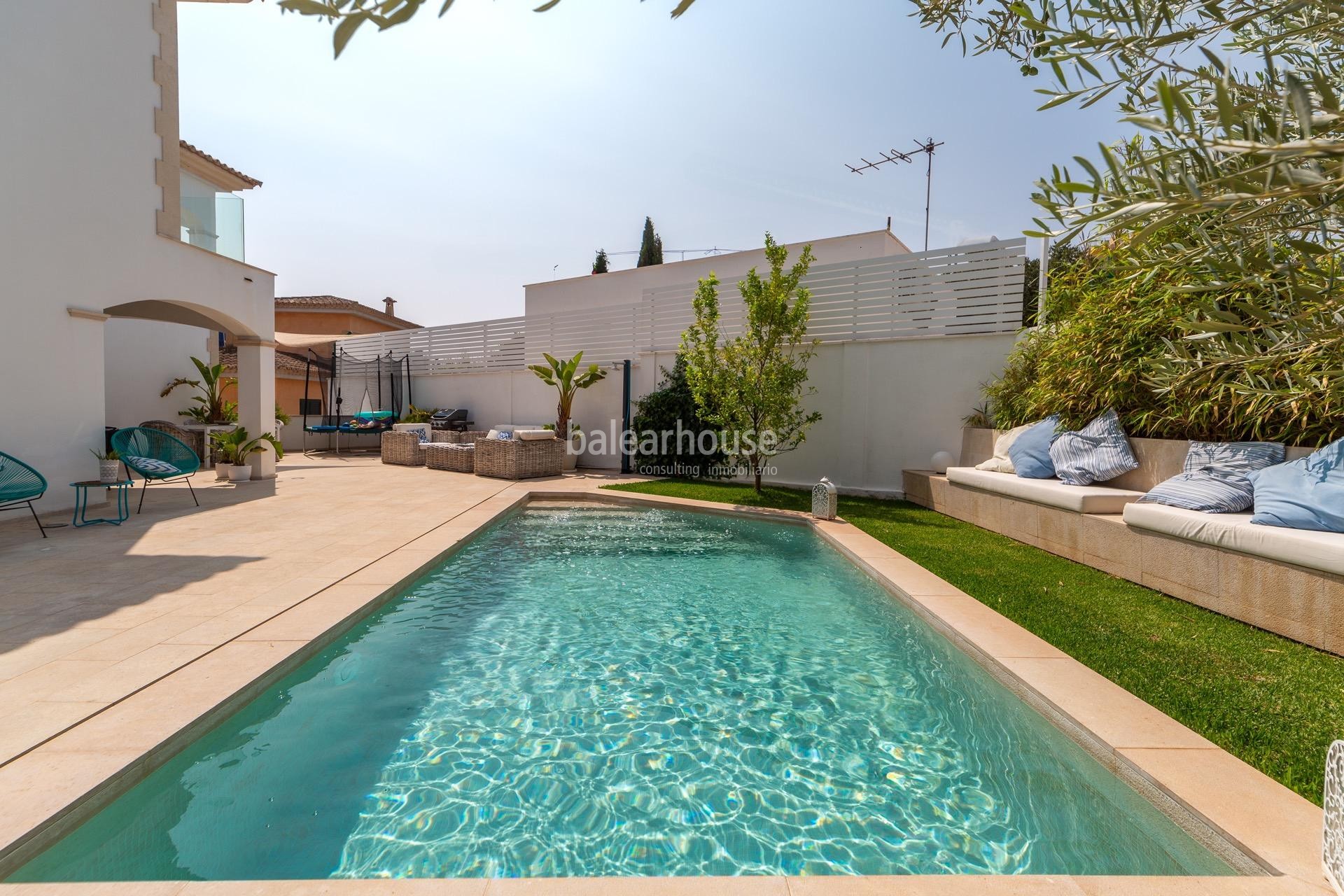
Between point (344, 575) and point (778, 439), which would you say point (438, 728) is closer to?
point (344, 575)

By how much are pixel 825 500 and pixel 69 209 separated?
10.2 meters

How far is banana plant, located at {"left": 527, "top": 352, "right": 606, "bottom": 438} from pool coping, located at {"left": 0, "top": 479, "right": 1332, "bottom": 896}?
32.0 feet

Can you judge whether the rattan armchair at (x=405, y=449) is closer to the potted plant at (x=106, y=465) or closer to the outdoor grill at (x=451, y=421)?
the outdoor grill at (x=451, y=421)

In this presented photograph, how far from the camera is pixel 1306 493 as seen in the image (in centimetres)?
398

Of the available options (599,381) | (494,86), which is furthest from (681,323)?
(494,86)

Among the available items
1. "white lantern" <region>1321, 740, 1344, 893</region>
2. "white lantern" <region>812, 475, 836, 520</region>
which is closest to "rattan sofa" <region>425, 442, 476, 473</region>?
"white lantern" <region>812, 475, 836, 520</region>

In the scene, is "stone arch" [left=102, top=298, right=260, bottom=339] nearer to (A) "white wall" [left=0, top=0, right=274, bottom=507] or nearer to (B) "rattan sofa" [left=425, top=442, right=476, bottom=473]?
(A) "white wall" [left=0, top=0, right=274, bottom=507]

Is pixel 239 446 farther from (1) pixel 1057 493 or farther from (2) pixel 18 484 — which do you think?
(1) pixel 1057 493

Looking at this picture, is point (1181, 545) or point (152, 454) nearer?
point (1181, 545)

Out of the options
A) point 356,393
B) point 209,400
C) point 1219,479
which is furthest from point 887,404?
point 356,393

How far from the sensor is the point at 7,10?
673 centimetres

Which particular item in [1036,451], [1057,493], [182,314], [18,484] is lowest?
[18,484]

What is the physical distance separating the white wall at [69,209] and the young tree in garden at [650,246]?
18.6m

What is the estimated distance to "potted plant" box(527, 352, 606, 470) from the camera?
13.7m
